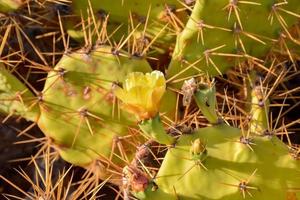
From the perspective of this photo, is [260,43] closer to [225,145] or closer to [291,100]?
[291,100]

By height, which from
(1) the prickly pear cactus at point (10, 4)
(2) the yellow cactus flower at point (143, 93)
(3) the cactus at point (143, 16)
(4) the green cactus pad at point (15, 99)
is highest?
(2) the yellow cactus flower at point (143, 93)

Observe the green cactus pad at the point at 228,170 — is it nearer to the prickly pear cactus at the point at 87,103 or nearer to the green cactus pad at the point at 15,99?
the prickly pear cactus at the point at 87,103

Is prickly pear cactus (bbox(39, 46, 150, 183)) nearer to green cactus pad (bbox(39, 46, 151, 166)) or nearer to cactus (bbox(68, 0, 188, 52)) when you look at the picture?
green cactus pad (bbox(39, 46, 151, 166))

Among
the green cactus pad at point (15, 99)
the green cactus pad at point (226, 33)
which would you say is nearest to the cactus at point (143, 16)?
the green cactus pad at point (226, 33)

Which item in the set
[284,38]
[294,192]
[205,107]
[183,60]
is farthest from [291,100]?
[205,107]

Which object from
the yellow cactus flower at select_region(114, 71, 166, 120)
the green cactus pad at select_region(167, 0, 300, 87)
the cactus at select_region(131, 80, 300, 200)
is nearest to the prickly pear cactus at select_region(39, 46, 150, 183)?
the green cactus pad at select_region(167, 0, 300, 87)
